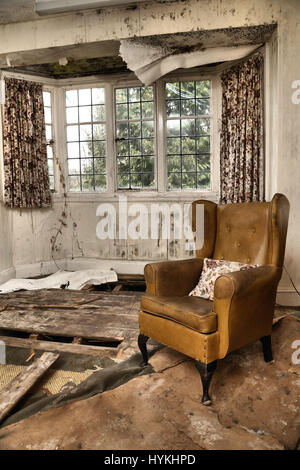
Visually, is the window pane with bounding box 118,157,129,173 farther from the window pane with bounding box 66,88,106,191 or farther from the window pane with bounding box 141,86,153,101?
the window pane with bounding box 141,86,153,101

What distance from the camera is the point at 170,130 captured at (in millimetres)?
4609

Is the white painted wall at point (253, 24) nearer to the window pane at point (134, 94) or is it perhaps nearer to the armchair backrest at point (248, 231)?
the armchair backrest at point (248, 231)

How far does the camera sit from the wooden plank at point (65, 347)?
2484 millimetres

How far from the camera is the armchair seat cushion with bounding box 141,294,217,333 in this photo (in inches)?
74.5

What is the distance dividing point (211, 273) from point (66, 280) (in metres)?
2.45

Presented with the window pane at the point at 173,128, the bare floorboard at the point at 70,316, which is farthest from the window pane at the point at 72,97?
the bare floorboard at the point at 70,316

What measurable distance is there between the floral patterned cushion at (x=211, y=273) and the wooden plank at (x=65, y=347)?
0.72m

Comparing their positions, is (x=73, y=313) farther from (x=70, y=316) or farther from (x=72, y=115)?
(x=72, y=115)

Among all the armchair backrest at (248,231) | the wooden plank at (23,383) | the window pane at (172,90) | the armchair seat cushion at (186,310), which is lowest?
the wooden plank at (23,383)

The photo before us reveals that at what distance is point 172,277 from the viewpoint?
2.39 metres

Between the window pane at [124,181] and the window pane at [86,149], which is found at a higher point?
the window pane at [86,149]

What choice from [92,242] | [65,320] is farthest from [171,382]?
[92,242]

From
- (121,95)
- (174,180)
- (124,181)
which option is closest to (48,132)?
(121,95)

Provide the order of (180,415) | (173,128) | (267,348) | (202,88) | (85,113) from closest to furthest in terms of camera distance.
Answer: (180,415) → (267,348) → (202,88) → (173,128) → (85,113)
